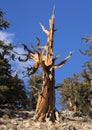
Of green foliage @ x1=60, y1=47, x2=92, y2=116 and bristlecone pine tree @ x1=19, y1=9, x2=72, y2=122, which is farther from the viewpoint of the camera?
green foliage @ x1=60, y1=47, x2=92, y2=116

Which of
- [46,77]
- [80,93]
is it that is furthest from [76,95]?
[46,77]

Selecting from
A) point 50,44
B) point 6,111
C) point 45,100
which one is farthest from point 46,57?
point 6,111

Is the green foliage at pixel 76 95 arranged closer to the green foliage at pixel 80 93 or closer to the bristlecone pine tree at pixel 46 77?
the green foliage at pixel 80 93

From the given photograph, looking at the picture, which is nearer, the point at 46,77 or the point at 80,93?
the point at 46,77

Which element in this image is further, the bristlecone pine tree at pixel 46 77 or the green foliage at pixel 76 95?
the green foliage at pixel 76 95

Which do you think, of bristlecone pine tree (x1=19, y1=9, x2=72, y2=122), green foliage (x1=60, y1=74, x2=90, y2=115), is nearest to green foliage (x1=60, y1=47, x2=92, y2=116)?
green foliage (x1=60, y1=74, x2=90, y2=115)

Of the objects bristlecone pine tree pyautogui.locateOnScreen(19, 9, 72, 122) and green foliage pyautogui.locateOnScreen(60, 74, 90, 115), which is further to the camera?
green foliage pyautogui.locateOnScreen(60, 74, 90, 115)

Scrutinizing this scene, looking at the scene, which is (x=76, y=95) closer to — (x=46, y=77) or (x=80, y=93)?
(x=80, y=93)

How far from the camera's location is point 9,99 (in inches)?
1049

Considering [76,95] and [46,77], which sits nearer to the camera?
[46,77]

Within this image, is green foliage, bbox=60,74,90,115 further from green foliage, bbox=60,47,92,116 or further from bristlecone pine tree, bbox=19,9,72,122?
bristlecone pine tree, bbox=19,9,72,122

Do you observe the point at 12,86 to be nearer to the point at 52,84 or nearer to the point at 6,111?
the point at 6,111

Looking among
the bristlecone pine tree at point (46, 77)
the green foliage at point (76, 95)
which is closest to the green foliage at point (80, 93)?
the green foliage at point (76, 95)

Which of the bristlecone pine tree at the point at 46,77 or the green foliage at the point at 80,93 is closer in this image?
the bristlecone pine tree at the point at 46,77
